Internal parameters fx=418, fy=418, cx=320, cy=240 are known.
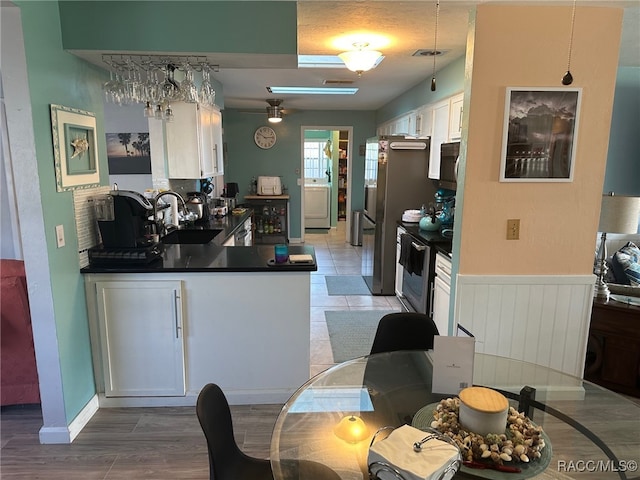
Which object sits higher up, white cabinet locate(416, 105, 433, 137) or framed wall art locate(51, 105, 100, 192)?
white cabinet locate(416, 105, 433, 137)

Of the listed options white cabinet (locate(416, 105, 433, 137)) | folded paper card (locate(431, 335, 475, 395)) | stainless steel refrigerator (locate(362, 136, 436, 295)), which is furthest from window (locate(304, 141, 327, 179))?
folded paper card (locate(431, 335, 475, 395))

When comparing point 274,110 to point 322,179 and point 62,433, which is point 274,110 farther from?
point 62,433

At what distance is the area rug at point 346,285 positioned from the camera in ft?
16.8

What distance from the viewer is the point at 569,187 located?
2.52 m

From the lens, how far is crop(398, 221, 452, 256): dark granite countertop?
3.47 meters

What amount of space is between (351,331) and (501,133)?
2.26 metres

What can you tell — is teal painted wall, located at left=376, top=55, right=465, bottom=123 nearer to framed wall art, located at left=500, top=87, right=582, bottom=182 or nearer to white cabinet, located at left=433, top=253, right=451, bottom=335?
framed wall art, located at left=500, top=87, right=582, bottom=182

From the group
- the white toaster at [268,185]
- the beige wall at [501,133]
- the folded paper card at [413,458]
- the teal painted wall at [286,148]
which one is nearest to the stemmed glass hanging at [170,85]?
the beige wall at [501,133]

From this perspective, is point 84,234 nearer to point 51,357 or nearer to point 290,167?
point 51,357

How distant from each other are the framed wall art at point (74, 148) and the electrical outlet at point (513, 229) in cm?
Answer: 258

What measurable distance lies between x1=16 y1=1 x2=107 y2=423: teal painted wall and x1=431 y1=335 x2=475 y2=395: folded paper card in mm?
1989

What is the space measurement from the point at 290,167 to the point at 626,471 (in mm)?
7105

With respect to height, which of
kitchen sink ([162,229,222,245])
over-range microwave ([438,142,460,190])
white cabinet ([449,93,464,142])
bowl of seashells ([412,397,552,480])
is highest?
white cabinet ([449,93,464,142])

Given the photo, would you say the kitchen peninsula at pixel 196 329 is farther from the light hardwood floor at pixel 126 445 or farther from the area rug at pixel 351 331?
the area rug at pixel 351 331
